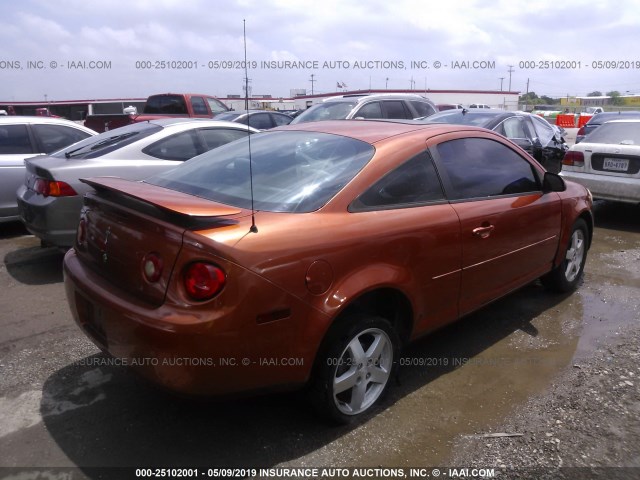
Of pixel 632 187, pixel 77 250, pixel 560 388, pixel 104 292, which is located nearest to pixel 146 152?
pixel 77 250

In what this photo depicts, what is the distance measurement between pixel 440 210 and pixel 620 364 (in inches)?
67.0

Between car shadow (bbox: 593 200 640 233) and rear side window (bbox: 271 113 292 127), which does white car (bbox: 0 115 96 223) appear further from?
car shadow (bbox: 593 200 640 233)

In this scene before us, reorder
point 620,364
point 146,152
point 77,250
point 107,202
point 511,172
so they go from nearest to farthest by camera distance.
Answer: point 107,202 → point 77,250 → point 620,364 → point 511,172 → point 146,152

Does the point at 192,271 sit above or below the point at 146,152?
below

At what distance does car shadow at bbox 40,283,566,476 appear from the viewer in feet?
8.53

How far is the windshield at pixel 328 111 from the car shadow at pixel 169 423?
699 cm

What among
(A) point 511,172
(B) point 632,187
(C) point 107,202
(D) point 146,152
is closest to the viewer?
(C) point 107,202

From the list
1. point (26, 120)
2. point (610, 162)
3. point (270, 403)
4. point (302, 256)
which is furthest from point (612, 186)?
point (26, 120)

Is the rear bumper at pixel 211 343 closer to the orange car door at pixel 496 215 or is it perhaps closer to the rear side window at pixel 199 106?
the orange car door at pixel 496 215

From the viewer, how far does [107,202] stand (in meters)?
2.79

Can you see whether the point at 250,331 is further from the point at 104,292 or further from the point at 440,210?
the point at 440,210

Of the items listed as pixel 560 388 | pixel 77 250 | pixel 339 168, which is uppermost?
pixel 339 168

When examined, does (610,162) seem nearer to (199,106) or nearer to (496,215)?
(496,215)

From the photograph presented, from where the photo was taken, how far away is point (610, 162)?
7238 millimetres
